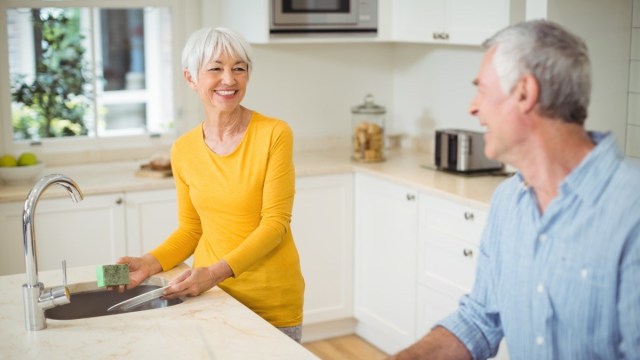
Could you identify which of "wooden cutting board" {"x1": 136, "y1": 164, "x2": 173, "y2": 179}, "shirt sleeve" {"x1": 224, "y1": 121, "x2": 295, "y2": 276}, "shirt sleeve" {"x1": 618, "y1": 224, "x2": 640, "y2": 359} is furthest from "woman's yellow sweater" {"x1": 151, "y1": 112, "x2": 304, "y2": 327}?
"wooden cutting board" {"x1": 136, "y1": 164, "x2": 173, "y2": 179}

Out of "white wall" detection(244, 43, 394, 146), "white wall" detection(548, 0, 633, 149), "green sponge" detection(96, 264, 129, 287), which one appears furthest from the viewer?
"white wall" detection(244, 43, 394, 146)

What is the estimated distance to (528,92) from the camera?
1.61m

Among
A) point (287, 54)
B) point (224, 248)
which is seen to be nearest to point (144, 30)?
point (287, 54)

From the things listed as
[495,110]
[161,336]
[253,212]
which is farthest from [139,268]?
[495,110]

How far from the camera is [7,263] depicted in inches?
155

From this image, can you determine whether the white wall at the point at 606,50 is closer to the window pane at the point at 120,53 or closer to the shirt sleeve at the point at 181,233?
the shirt sleeve at the point at 181,233

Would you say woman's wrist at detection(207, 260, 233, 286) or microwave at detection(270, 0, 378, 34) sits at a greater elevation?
microwave at detection(270, 0, 378, 34)

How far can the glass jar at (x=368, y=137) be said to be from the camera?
453cm

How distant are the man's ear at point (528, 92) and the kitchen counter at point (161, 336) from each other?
0.70 m

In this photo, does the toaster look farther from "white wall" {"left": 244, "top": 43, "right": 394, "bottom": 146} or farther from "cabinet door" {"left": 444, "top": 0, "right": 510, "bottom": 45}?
"white wall" {"left": 244, "top": 43, "right": 394, "bottom": 146}

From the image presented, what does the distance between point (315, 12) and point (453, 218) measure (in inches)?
52.9

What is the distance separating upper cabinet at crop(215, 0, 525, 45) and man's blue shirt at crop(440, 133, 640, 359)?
2195 millimetres

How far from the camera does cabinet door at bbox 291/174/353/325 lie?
441cm

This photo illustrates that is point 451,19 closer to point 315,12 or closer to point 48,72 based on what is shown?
point 315,12
